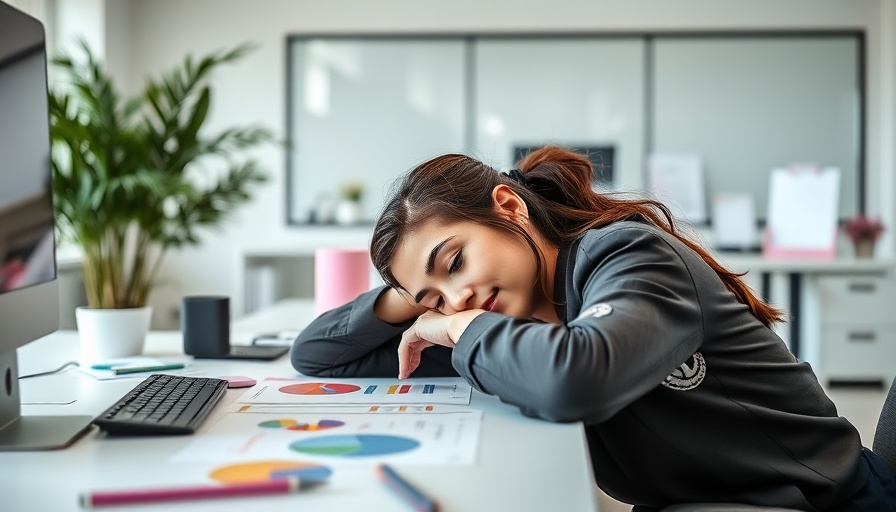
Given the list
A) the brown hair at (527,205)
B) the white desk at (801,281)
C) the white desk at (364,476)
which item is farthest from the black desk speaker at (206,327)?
the white desk at (801,281)

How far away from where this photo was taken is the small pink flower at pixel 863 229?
4379 millimetres

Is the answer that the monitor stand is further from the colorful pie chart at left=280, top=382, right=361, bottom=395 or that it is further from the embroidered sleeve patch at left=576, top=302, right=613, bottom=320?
the embroidered sleeve patch at left=576, top=302, right=613, bottom=320

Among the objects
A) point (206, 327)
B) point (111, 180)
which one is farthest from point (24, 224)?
point (111, 180)

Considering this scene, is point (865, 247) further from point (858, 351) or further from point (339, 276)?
point (339, 276)

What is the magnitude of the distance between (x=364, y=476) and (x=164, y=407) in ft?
1.22

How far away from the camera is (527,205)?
4.34 feet

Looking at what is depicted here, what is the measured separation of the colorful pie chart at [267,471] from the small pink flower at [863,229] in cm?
424

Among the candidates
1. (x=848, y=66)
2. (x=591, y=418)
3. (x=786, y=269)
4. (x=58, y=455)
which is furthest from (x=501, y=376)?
(x=848, y=66)

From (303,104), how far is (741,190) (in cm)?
257

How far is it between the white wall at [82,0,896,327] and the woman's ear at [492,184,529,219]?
11.7 ft

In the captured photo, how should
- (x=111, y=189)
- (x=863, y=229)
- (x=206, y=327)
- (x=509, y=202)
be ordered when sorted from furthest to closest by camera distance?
(x=863, y=229) → (x=111, y=189) → (x=206, y=327) → (x=509, y=202)

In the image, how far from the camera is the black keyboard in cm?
94

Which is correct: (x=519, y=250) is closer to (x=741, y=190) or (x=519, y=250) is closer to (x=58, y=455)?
(x=58, y=455)

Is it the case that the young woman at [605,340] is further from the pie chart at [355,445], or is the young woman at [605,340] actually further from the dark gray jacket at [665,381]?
the pie chart at [355,445]
